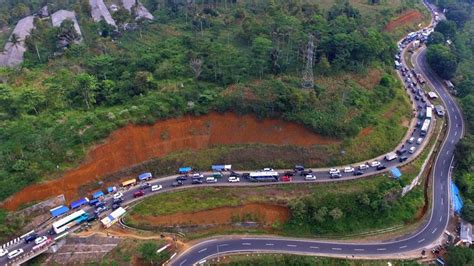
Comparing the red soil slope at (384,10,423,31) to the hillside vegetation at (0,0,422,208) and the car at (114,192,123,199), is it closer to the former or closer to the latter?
the hillside vegetation at (0,0,422,208)

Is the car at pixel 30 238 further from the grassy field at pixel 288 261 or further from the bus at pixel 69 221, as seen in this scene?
the grassy field at pixel 288 261

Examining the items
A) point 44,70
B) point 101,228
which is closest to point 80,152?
point 101,228

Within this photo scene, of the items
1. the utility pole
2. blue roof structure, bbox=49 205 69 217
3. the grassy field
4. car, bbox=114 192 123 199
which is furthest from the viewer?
the utility pole

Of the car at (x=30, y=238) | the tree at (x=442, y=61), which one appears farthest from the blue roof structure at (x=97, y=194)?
the tree at (x=442, y=61)

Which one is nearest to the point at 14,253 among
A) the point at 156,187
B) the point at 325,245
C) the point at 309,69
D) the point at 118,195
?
the point at 118,195

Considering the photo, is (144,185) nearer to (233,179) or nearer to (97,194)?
(97,194)

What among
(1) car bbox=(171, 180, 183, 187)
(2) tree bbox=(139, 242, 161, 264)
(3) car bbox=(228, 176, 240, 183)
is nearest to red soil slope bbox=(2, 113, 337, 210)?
(1) car bbox=(171, 180, 183, 187)
